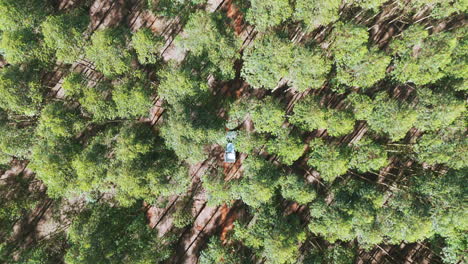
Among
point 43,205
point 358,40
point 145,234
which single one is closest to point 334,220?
point 358,40

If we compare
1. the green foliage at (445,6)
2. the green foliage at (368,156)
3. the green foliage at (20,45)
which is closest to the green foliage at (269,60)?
the green foliage at (368,156)

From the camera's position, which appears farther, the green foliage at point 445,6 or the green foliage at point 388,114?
the green foliage at point 445,6

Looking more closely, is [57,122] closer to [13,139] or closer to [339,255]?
[13,139]

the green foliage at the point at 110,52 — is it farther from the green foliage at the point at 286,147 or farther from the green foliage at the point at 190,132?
the green foliage at the point at 286,147

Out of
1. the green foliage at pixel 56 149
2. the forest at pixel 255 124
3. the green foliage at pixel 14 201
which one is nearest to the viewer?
the forest at pixel 255 124

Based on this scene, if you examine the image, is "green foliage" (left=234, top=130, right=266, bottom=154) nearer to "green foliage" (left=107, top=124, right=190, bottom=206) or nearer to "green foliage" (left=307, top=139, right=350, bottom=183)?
"green foliage" (left=307, top=139, right=350, bottom=183)

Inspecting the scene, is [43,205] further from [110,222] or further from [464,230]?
[464,230]
